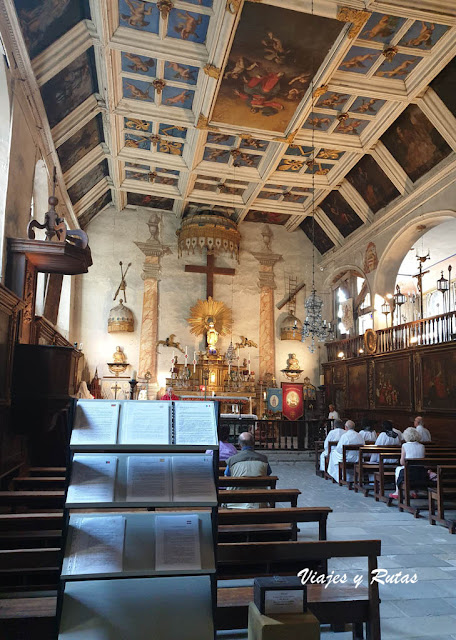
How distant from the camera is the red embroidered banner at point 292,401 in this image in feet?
54.1

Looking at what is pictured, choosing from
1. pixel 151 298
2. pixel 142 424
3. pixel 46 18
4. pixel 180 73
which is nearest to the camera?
pixel 142 424

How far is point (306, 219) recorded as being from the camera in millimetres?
18422

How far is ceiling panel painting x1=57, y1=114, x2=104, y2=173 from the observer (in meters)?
11.8

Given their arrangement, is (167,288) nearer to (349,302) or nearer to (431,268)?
(349,302)

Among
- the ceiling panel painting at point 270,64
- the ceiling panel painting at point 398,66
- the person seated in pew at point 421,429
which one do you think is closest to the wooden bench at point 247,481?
the person seated in pew at point 421,429

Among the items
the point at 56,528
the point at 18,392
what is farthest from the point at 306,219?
the point at 56,528

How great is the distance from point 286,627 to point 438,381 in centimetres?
1013

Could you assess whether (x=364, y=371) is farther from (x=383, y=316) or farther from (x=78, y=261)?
(x=78, y=261)

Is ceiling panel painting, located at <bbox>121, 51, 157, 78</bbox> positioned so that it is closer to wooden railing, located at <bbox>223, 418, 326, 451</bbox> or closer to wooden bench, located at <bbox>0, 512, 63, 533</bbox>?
wooden railing, located at <bbox>223, 418, 326, 451</bbox>

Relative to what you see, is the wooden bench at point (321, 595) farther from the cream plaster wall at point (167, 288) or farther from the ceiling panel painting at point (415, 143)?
the cream plaster wall at point (167, 288)

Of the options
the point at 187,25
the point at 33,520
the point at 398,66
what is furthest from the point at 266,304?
the point at 33,520

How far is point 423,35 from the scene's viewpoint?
364 inches

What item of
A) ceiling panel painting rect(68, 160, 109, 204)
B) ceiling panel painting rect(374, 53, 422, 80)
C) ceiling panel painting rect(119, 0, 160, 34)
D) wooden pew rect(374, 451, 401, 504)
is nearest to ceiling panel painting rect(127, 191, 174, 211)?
ceiling panel painting rect(68, 160, 109, 204)

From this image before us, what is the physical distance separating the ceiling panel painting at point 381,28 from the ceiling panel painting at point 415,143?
2.40 metres
